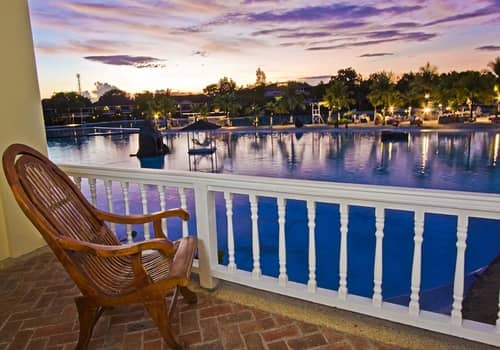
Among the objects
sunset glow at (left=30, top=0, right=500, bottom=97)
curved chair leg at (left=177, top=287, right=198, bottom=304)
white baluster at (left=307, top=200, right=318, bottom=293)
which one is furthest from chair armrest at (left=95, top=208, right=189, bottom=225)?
sunset glow at (left=30, top=0, right=500, bottom=97)

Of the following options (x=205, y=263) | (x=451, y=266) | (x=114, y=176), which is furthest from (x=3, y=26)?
(x=451, y=266)

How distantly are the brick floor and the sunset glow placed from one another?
1868cm

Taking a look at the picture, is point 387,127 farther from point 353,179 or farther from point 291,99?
point 353,179

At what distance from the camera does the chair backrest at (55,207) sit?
1.79m

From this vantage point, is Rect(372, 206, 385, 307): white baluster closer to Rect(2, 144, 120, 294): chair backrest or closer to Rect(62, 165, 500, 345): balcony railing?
Rect(62, 165, 500, 345): balcony railing

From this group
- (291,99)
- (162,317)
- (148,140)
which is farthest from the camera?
(291,99)

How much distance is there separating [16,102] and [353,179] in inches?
690

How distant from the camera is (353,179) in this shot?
18.9 metres

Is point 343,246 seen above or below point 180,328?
above

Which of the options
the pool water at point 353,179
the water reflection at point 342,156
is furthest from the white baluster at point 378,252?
the water reflection at point 342,156

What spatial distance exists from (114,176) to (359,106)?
44641 mm

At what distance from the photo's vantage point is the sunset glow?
2083cm

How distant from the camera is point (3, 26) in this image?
3262mm

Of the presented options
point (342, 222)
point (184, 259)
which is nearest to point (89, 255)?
point (184, 259)
